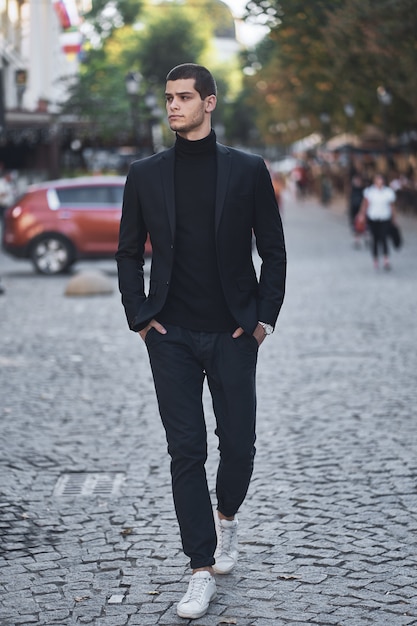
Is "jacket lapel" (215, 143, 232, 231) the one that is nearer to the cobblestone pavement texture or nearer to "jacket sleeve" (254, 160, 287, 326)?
"jacket sleeve" (254, 160, 287, 326)

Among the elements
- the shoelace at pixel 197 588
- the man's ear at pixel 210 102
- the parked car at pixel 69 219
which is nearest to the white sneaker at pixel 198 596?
the shoelace at pixel 197 588

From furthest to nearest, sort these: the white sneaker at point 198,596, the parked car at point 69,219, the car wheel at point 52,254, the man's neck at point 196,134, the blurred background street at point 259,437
Answer: the car wheel at point 52,254 < the parked car at point 69,219 < the blurred background street at point 259,437 < the man's neck at point 196,134 < the white sneaker at point 198,596

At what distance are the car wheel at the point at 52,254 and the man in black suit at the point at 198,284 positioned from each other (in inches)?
715

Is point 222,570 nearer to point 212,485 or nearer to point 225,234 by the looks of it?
point 225,234

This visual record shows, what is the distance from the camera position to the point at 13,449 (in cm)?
766

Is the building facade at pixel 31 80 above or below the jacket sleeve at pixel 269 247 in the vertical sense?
above

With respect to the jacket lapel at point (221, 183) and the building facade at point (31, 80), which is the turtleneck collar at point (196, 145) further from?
the building facade at point (31, 80)

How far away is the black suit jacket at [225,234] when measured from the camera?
15.1ft

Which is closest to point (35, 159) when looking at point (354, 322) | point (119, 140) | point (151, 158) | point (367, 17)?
point (119, 140)

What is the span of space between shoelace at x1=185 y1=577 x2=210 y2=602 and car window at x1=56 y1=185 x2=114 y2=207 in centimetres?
1835

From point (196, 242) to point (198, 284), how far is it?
15 centimetres

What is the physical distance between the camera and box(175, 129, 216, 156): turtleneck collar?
459cm

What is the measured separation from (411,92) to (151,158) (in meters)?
28.6

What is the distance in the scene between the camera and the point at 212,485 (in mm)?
6680
